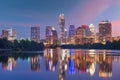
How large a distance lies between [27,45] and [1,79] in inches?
5233

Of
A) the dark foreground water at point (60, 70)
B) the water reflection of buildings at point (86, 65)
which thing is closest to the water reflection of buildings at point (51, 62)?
the dark foreground water at point (60, 70)

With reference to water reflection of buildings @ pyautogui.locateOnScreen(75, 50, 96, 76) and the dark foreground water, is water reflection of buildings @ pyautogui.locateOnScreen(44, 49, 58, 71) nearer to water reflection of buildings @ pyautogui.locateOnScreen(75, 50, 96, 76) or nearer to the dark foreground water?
the dark foreground water

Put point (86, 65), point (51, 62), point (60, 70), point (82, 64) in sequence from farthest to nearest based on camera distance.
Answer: point (51, 62)
point (82, 64)
point (86, 65)
point (60, 70)

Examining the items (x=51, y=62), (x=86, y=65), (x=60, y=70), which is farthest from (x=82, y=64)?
(x=60, y=70)

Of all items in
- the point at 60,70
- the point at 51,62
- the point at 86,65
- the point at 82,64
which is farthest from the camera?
the point at 51,62

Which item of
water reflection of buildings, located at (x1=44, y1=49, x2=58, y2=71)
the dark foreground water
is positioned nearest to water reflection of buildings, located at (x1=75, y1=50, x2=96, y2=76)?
the dark foreground water

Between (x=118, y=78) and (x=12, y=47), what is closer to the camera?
(x=118, y=78)

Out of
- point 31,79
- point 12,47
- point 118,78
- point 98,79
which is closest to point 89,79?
point 98,79

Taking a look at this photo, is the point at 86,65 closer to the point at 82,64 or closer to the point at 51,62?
the point at 82,64

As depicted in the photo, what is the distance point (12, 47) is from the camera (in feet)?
466

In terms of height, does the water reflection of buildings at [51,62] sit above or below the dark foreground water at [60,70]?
below

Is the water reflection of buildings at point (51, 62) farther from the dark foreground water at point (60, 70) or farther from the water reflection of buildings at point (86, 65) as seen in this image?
the water reflection of buildings at point (86, 65)

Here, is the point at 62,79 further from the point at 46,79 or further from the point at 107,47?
the point at 107,47

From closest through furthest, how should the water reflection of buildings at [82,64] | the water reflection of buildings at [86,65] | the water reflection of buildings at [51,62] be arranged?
the water reflection of buildings at [82,64] < the water reflection of buildings at [86,65] < the water reflection of buildings at [51,62]
